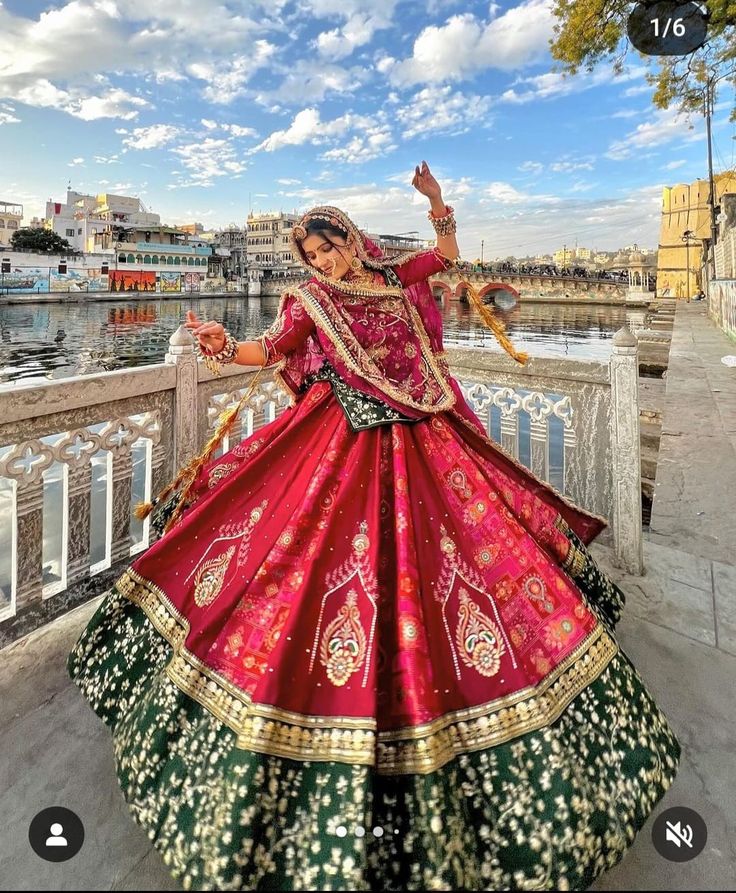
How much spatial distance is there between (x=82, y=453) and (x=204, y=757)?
1.55m

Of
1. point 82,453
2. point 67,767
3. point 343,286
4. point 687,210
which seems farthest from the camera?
point 687,210

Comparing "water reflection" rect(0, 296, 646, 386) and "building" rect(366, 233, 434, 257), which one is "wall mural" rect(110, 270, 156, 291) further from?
"building" rect(366, 233, 434, 257)

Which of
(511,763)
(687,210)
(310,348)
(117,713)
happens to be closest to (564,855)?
(511,763)

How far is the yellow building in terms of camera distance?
41031mm

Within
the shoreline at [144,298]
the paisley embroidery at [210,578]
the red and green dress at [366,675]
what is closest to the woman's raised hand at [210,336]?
the red and green dress at [366,675]

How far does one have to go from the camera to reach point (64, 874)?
45.3 inches

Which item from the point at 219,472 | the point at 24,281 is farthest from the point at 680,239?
the point at 24,281

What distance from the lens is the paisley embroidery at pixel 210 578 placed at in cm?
149

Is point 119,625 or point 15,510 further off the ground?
point 15,510

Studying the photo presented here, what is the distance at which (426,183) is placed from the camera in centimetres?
179

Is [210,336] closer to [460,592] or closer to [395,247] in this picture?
[460,592]

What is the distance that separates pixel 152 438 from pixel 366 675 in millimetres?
1830

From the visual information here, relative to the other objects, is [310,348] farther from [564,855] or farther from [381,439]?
[564,855]

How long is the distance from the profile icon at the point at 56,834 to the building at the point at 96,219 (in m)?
66.3
